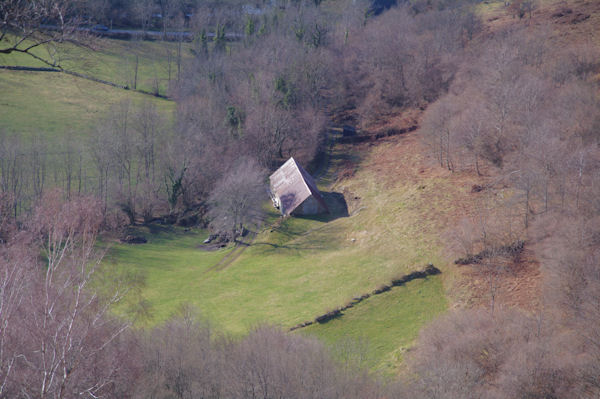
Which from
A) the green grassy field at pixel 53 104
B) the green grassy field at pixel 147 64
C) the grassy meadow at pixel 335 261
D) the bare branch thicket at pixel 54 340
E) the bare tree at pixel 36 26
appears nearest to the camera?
the bare tree at pixel 36 26

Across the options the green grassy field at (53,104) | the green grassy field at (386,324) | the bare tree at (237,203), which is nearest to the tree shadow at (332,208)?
the bare tree at (237,203)

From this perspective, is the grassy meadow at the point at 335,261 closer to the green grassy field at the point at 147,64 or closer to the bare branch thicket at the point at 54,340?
the bare branch thicket at the point at 54,340

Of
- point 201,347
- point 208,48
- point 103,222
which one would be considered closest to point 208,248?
point 103,222

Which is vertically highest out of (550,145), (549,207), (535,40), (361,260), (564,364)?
(535,40)

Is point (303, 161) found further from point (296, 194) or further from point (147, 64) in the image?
point (147, 64)

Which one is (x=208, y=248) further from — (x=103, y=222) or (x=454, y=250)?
(x=454, y=250)

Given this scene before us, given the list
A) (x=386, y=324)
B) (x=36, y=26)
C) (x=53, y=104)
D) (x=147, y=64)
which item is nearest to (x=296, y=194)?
(x=386, y=324)

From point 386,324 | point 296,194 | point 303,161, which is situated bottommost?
point 386,324
